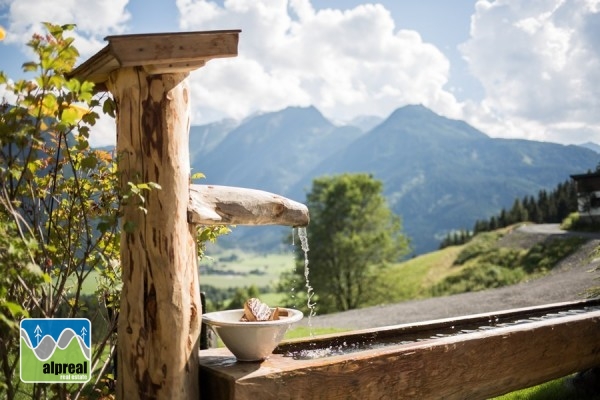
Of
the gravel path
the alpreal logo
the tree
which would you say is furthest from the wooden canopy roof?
the tree

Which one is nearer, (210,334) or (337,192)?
(210,334)

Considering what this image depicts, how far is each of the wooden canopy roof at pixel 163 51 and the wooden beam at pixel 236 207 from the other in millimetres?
682

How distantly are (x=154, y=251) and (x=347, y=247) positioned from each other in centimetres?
1847


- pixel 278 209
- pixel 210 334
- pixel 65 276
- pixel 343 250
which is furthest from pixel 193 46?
pixel 343 250

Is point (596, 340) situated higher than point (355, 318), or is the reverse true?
point (596, 340)

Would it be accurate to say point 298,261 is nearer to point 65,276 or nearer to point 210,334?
point 210,334

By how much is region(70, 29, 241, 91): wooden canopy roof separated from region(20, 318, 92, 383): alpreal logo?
1316 millimetres

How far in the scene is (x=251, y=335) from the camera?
2.89 m

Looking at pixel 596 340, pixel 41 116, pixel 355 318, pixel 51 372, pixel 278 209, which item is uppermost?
pixel 41 116

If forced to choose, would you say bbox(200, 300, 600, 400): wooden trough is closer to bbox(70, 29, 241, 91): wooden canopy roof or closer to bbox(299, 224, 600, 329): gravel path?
bbox(70, 29, 241, 91): wooden canopy roof

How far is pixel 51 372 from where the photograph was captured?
8.55 ft

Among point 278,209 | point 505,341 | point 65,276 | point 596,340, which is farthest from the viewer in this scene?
point 596,340

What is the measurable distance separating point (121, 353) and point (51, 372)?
33cm

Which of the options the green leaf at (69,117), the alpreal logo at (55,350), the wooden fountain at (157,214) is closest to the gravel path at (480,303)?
the wooden fountain at (157,214)
